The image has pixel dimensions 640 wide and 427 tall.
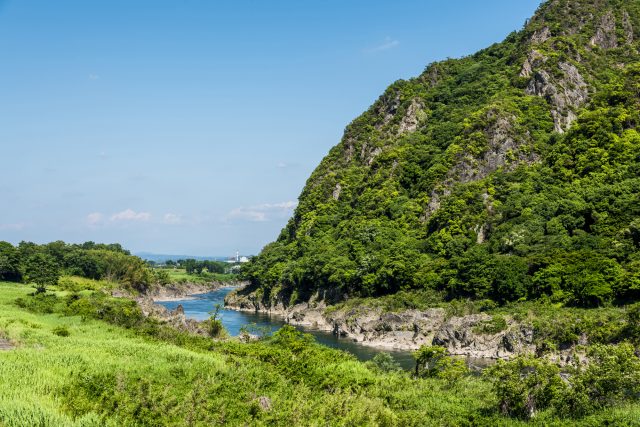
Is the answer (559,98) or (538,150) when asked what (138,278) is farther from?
(559,98)

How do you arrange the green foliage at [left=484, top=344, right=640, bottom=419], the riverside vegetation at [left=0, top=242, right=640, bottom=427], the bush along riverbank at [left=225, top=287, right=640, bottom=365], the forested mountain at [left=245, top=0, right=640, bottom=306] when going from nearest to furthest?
1. the riverside vegetation at [left=0, top=242, right=640, bottom=427]
2. the green foliage at [left=484, top=344, right=640, bottom=419]
3. the bush along riverbank at [left=225, top=287, right=640, bottom=365]
4. the forested mountain at [left=245, top=0, right=640, bottom=306]

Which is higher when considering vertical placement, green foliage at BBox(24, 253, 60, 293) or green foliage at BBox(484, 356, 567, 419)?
green foliage at BBox(24, 253, 60, 293)

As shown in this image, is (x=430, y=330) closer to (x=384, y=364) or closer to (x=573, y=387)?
(x=384, y=364)

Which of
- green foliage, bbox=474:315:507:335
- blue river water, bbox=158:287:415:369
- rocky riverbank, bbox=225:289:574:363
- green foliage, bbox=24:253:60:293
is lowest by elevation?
blue river water, bbox=158:287:415:369

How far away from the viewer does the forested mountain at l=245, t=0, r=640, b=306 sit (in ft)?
305

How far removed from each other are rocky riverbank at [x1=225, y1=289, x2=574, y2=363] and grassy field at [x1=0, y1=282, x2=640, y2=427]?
90.4 feet

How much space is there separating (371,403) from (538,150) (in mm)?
114413

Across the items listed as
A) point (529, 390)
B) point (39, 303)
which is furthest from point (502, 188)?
point (39, 303)

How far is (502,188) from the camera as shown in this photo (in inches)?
4956

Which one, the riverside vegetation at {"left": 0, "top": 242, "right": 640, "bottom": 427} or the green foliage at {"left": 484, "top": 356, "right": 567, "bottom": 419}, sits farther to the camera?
the green foliage at {"left": 484, "top": 356, "right": 567, "bottom": 419}

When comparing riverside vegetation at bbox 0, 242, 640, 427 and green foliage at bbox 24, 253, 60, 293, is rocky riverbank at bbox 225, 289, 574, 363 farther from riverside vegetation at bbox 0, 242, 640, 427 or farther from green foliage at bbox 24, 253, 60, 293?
green foliage at bbox 24, 253, 60, 293

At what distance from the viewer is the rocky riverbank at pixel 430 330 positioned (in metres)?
78.1

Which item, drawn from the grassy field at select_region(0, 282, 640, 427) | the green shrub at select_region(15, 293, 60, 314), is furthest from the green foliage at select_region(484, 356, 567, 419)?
the green shrub at select_region(15, 293, 60, 314)

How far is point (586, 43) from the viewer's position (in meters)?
164
